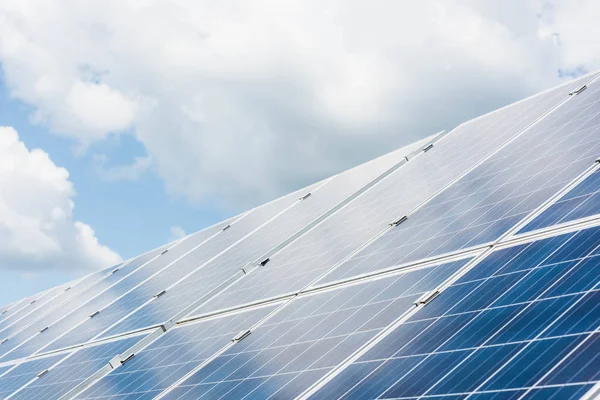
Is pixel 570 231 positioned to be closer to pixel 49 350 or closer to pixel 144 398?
pixel 144 398

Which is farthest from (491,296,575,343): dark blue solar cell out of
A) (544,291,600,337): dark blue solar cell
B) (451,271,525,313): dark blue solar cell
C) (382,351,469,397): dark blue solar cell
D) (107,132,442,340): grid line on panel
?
(107,132,442,340): grid line on panel

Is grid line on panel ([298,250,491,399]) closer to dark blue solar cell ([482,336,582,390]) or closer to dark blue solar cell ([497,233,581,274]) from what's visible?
dark blue solar cell ([497,233,581,274])

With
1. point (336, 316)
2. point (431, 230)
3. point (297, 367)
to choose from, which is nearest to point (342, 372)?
point (297, 367)

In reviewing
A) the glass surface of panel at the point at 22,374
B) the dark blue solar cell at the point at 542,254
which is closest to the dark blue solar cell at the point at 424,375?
the dark blue solar cell at the point at 542,254

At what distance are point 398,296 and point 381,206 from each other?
26.4 feet

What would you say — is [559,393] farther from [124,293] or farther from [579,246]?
[124,293]

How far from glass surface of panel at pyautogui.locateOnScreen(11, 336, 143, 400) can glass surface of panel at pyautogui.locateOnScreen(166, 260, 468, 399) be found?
17.9ft

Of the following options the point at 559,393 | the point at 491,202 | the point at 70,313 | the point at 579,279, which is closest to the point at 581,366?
the point at 559,393

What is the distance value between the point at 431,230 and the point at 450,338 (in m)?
5.71

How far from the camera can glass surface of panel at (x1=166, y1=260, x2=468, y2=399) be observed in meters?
12.5

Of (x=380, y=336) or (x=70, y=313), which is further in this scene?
(x=70, y=313)

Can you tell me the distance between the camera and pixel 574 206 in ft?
41.7

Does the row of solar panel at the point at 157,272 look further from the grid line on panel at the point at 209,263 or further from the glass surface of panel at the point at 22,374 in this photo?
the glass surface of panel at the point at 22,374

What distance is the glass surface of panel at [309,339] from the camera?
40.9ft
